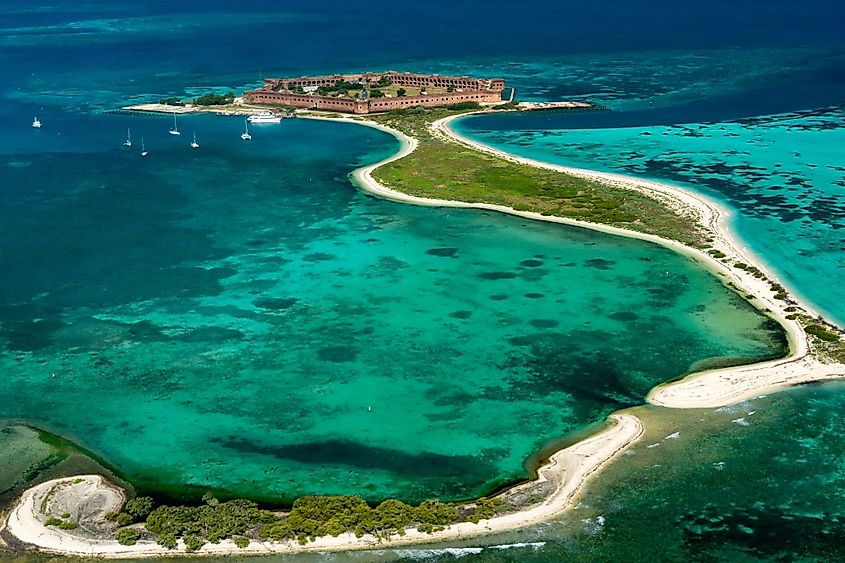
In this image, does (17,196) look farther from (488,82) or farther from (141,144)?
(488,82)

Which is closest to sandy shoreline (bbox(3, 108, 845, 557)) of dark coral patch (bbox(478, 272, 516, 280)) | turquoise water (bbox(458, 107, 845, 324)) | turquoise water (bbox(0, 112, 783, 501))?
turquoise water (bbox(0, 112, 783, 501))

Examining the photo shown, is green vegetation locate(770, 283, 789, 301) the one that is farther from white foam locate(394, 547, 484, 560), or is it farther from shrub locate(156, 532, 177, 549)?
shrub locate(156, 532, 177, 549)

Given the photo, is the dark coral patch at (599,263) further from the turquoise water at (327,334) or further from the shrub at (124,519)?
the shrub at (124,519)

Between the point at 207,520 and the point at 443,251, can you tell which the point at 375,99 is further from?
the point at 207,520

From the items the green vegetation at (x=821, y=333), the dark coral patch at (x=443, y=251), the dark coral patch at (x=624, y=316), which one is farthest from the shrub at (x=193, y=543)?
the green vegetation at (x=821, y=333)

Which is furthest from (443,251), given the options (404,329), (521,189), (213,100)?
(213,100)

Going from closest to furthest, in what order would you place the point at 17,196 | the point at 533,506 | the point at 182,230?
1. the point at 533,506
2. the point at 182,230
3. the point at 17,196

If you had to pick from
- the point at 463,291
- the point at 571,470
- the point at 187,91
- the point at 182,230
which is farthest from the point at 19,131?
the point at 571,470
